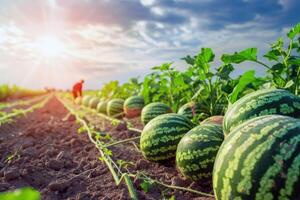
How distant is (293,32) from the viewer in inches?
146

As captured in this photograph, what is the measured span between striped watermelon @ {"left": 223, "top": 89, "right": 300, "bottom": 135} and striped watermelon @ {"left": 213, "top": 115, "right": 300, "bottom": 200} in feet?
1.92

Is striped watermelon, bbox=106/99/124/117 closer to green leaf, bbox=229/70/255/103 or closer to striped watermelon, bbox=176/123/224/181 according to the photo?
green leaf, bbox=229/70/255/103

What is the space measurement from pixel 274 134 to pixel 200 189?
4.29 ft

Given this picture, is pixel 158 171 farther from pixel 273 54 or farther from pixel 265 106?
pixel 273 54

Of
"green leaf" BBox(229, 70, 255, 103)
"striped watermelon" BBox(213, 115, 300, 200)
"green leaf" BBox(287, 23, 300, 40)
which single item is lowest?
"striped watermelon" BBox(213, 115, 300, 200)

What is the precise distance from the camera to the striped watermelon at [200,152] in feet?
10.0

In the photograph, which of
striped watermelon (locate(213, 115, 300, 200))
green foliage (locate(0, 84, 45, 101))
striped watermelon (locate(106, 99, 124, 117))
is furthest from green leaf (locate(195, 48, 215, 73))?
green foliage (locate(0, 84, 45, 101))

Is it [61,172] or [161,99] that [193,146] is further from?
[161,99]

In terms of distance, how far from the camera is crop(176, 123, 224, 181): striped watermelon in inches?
120

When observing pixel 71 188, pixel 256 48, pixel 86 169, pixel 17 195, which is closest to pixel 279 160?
pixel 17 195

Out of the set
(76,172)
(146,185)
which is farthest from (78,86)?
(146,185)

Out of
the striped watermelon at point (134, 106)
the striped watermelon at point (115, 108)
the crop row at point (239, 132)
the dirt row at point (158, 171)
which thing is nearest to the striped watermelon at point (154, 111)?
the crop row at point (239, 132)

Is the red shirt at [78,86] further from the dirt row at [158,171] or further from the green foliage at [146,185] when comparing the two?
the green foliage at [146,185]

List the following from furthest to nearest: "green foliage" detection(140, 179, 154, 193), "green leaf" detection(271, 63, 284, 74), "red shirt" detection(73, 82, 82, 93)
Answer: "red shirt" detection(73, 82, 82, 93) < "green leaf" detection(271, 63, 284, 74) < "green foliage" detection(140, 179, 154, 193)
